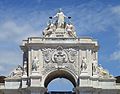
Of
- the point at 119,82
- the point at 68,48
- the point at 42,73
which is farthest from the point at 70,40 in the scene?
the point at 119,82

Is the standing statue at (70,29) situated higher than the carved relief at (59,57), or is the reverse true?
the standing statue at (70,29)

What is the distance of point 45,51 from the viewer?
216 feet

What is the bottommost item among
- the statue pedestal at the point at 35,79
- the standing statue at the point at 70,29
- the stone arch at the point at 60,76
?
the statue pedestal at the point at 35,79

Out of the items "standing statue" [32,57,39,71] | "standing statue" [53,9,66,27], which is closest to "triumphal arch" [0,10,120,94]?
"standing statue" [32,57,39,71]

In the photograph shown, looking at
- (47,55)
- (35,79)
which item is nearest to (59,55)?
(47,55)

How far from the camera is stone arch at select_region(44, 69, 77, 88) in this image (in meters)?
65.8

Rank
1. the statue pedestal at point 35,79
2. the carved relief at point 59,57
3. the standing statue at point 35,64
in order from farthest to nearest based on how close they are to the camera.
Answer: the carved relief at point 59,57, the standing statue at point 35,64, the statue pedestal at point 35,79

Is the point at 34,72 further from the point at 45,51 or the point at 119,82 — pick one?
the point at 119,82

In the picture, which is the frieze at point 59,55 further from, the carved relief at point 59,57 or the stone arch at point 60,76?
the stone arch at point 60,76

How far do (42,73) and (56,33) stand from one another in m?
5.54

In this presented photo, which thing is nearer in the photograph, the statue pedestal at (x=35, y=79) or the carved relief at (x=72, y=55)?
the statue pedestal at (x=35, y=79)

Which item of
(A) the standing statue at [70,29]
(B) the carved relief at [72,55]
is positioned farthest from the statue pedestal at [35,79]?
(A) the standing statue at [70,29]

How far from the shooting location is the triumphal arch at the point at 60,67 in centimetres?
6506

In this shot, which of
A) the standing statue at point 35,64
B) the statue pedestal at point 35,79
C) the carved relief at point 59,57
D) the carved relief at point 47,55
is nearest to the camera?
the statue pedestal at point 35,79
